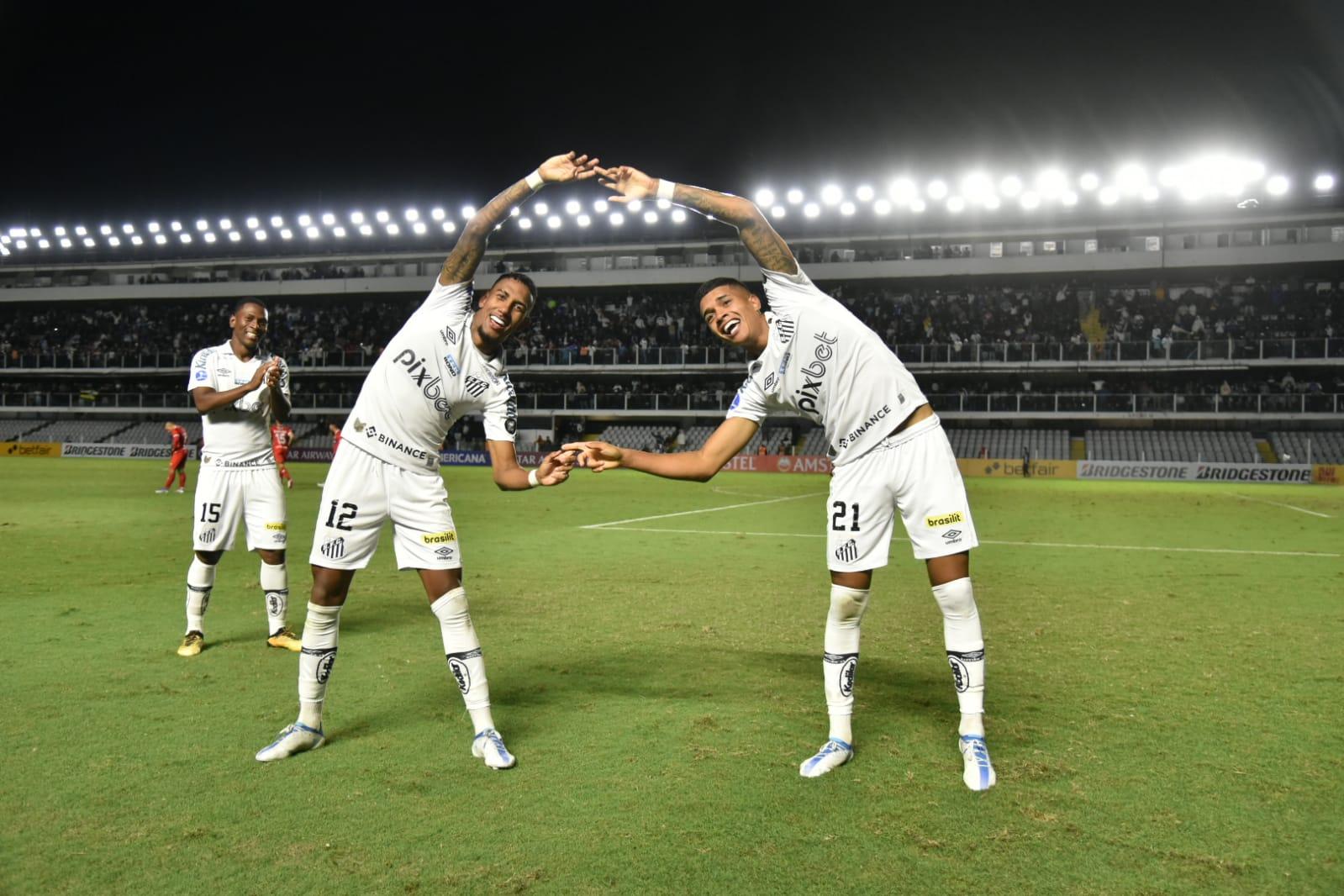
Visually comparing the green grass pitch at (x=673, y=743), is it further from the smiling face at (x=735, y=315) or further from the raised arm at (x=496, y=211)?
the raised arm at (x=496, y=211)

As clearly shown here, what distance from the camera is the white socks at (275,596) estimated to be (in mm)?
7762

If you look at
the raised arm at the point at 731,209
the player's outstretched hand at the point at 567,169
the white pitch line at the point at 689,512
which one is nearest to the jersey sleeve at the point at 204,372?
the player's outstretched hand at the point at 567,169

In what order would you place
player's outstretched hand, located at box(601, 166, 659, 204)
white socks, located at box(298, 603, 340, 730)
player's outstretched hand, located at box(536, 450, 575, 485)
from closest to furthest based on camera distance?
player's outstretched hand, located at box(536, 450, 575, 485)
white socks, located at box(298, 603, 340, 730)
player's outstretched hand, located at box(601, 166, 659, 204)

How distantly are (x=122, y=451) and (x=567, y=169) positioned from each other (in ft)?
181

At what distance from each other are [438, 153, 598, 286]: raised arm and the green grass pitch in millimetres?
2594

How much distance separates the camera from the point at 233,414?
8172 mm

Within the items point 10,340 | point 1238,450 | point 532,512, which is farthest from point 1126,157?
point 10,340

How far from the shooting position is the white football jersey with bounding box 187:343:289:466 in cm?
800

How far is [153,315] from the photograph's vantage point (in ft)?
225

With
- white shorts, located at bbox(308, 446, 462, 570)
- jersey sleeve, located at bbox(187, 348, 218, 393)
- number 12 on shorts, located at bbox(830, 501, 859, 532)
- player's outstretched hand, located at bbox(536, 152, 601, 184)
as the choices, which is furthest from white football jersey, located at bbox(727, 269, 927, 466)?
jersey sleeve, located at bbox(187, 348, 218, 393)

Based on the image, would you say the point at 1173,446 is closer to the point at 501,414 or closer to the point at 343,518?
the point at 501,414

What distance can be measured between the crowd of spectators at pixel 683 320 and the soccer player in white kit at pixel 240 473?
150ft

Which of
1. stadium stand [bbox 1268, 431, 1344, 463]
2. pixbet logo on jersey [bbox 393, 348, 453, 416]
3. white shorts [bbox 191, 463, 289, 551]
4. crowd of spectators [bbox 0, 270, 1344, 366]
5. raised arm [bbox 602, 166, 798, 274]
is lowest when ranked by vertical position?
stadium stand [bbox 1268, 431, 1344, 463]

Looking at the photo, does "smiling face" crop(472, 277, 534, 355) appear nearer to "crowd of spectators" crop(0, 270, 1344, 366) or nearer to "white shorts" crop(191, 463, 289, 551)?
"white shorts" crop(191, 463, 289, 551)
